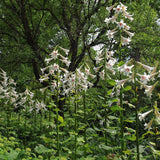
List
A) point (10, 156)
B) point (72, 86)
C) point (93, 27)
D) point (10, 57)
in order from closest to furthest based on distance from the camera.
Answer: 1. point (10, 156)
2. point (72, 86)
3. point (10, 57)
4. point (93, 27)

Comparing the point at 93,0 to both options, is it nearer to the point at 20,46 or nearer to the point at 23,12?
the point at 23,12

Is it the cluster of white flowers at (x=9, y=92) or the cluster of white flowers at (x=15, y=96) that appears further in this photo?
the cluster of white flowers at (x=9, y=92)

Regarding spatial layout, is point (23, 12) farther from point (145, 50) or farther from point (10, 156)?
point (10, 156)

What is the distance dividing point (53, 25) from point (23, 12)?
241 centimetres

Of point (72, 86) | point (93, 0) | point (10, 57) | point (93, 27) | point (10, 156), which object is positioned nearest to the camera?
point (10, 156)

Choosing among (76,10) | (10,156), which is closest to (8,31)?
(76,10)

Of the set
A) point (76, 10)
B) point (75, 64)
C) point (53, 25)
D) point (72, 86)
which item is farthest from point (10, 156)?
point (53, 25)

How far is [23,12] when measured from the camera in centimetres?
765

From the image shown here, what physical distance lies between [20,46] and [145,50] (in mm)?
5306

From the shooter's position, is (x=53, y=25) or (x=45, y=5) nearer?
(x=45, y=5)

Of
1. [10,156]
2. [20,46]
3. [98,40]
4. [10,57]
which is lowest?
[10,156]

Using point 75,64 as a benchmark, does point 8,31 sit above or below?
above

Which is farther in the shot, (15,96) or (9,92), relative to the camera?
(15,96)

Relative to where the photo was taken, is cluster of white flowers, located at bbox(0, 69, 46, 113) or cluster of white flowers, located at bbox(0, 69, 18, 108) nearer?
cluster of white flowers, located at bbox(0, 69, 46, 113)
